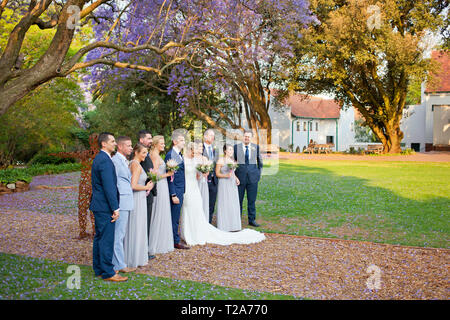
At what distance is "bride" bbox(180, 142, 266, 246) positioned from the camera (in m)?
8.14

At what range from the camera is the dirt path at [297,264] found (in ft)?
18.0

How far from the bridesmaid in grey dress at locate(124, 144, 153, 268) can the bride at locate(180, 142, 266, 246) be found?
167cm

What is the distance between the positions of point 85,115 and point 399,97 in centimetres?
2731

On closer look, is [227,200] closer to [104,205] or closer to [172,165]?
[172,165]

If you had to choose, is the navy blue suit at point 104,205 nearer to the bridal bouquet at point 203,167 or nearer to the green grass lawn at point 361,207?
the bridal bouquet at point 203,167

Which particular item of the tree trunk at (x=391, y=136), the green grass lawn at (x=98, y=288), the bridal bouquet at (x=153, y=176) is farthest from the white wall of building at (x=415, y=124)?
the green grass lawn at (x=98, y=288)

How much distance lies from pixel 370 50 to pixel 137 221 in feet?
92.2

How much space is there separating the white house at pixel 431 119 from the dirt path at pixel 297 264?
39800 millimetres

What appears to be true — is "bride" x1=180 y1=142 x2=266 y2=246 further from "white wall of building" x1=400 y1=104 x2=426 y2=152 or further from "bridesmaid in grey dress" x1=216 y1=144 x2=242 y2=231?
"white wall of building" x1=400 y1=104 x2=426 y2=152

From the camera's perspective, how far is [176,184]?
7.75m
